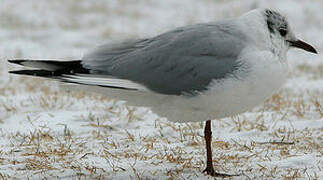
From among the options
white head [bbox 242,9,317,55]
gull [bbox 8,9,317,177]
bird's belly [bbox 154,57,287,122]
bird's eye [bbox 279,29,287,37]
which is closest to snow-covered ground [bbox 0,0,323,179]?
gull [bbox 8,9,317,177]

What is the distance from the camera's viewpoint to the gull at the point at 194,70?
357cm

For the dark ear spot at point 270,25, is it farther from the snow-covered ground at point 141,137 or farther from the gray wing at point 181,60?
the snow-covered ground at point 141,137

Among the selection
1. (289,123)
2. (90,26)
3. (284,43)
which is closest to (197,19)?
(90,26)

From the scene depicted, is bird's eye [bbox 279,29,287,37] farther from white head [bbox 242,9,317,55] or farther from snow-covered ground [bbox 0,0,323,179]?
snow-covered ground [bbox 0,0,323,179]

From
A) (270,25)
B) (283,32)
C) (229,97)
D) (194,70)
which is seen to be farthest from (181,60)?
(283,32)

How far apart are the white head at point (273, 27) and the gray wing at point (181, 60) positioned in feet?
0.57

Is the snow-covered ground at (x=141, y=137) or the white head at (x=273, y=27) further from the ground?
the white head at (x=273, y=27)

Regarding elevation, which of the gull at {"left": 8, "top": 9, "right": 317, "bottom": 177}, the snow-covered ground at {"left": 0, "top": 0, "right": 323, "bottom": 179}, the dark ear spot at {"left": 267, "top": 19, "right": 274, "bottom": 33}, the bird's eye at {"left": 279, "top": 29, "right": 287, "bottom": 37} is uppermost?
the dark ear spot at {"left": 267, "top": 19, "right": 274, "bottom": 33}

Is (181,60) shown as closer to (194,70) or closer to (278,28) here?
(194,70)

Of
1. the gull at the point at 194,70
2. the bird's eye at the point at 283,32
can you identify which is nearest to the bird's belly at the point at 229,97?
the gull at the point at 194,70

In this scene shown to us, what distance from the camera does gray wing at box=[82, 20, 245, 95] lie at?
3.62 m

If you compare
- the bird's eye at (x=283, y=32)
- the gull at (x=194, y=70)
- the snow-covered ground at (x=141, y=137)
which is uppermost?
the bird's eye at (x=283, y=32)

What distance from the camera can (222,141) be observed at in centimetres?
479

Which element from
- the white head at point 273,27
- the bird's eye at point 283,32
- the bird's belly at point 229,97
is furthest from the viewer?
the bird's eye at point 283,32
